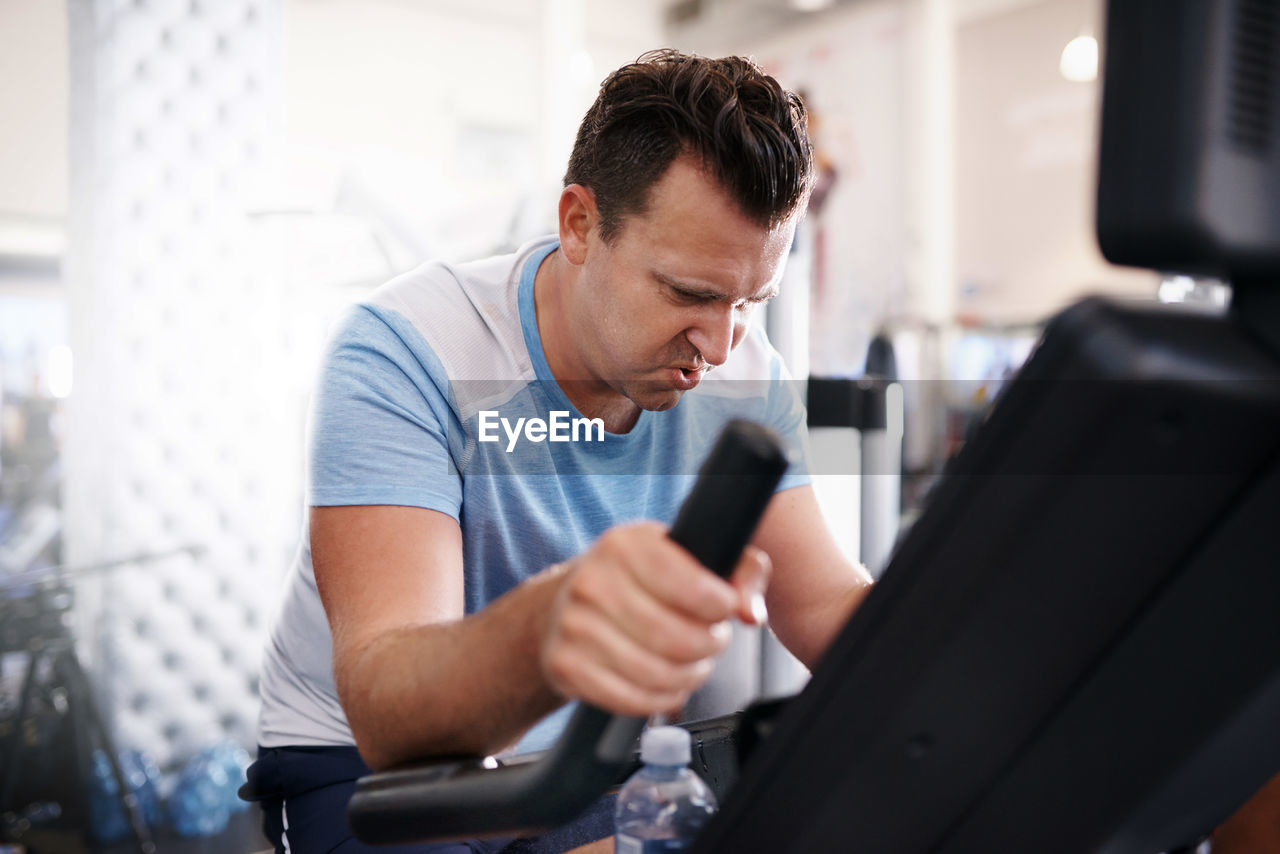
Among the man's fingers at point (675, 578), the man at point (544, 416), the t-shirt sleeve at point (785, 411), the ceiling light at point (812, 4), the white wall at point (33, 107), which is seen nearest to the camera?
the man's fingers at point (675, 578)

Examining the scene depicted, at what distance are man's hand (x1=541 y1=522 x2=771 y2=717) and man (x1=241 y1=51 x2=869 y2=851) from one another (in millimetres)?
208

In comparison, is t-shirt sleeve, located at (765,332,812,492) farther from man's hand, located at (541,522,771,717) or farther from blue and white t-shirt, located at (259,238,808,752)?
man's hand, located at (541,522,771,717)

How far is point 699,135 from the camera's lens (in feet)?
3.14

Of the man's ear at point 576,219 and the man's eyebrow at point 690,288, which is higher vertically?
the man's ear at point 576,219

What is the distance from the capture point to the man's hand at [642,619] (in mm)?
406

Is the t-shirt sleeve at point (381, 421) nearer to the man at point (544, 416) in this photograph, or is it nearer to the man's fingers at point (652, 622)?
the man at point (544, 416)

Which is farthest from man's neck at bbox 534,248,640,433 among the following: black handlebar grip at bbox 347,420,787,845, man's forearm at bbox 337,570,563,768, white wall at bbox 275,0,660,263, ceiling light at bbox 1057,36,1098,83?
ceiling light at bbox 1057,36,1098,83

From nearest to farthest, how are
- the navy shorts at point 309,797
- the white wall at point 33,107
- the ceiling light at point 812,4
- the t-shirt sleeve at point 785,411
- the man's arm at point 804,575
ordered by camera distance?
the navy shorts at point 309,797
the man's arm at point 804,575
the t-shirt sleeve at point 785,411
the white wall at point 33,107
the ceiling light at point 812,4

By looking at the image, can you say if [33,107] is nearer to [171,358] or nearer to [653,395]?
[171,358]

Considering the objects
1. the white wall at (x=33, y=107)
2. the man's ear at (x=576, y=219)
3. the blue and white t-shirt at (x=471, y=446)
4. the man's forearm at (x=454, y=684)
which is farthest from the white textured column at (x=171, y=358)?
the man's forearm at (x=454, y=684)

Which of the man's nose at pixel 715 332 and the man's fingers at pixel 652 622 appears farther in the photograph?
the man's nose at pixel 715 332

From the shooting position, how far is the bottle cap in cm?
62

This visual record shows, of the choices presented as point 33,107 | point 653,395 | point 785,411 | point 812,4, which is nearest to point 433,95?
point 33,107

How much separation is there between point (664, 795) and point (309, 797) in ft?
1.67
